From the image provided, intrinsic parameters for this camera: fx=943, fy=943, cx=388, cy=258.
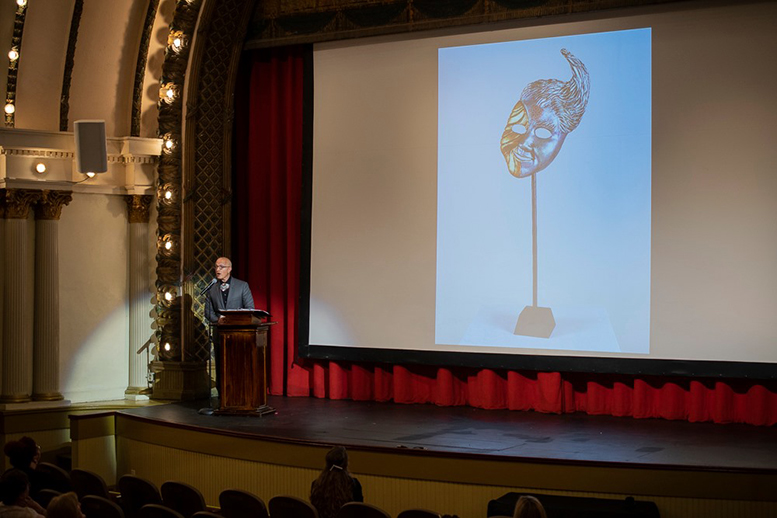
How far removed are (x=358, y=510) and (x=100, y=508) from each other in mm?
1218

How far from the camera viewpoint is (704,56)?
7.21 metres

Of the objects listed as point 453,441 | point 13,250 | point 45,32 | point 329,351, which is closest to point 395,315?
point 329,351

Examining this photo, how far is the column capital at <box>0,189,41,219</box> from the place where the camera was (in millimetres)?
7965

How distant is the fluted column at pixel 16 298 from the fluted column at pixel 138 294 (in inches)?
36.9

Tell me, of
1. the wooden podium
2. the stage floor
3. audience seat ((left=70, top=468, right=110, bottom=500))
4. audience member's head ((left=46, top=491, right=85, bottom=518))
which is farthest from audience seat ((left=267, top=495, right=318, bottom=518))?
the wooden podium

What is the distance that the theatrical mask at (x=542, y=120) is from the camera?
7641 mm

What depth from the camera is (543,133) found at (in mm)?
7746

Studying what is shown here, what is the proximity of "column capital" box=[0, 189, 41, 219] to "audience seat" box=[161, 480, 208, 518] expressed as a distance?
402 cm

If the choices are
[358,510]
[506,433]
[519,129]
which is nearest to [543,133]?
[519,129]

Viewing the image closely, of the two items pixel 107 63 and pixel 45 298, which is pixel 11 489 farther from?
pixel 107 63

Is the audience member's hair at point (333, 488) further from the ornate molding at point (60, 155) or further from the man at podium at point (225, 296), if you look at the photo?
the ornate molding at point (60, 155)

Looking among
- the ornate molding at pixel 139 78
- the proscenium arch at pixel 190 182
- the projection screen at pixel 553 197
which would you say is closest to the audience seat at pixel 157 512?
the projection screen at pixel 553 197

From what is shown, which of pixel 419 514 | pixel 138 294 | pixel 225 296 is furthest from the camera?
pixel 138 294

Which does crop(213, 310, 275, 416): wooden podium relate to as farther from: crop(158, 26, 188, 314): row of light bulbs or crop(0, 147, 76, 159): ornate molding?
crop(0, 147, 76, 159): ornate molding
